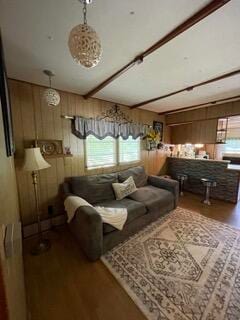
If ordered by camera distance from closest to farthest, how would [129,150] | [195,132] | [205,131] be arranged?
1. [129,150]
2. [205,131]
3. [195,132]

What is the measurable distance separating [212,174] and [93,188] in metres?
3.15

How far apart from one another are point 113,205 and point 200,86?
100 inches

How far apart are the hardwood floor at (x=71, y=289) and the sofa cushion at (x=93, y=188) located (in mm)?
755

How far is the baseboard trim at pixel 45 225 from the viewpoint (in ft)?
8.00

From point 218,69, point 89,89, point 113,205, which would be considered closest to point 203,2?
point 218,69

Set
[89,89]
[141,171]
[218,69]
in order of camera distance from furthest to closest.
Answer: [141,171] < [89,89] < [218,69]

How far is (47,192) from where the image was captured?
2.62 meters

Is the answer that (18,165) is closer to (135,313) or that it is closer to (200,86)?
(135,313)

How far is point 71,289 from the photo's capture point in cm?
156

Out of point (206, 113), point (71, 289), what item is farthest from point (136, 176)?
point (206, 113)

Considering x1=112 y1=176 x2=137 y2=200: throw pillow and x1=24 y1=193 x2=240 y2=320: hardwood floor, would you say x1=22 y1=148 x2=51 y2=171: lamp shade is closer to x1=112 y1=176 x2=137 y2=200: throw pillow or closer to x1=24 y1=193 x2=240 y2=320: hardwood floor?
x1=24 y1=193 x2=240 y2=320: hardwood floor

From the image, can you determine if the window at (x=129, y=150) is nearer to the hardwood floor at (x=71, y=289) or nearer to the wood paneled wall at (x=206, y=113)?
the wood paneled wall at (x=206, y=113)

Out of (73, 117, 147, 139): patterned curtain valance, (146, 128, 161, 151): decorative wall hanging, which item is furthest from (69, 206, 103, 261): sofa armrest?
(146, 128, 161, 151): decorative wall hanging

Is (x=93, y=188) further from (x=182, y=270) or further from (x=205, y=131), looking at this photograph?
(x=205, y=131)
